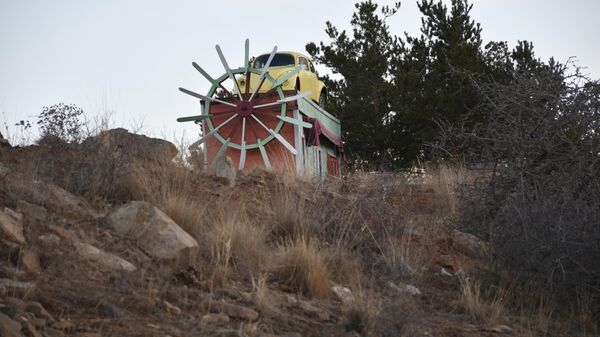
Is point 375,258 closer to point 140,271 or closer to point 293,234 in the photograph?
point 293,234

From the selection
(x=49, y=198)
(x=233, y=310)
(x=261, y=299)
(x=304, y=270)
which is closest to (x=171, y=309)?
(x=233, y=310)

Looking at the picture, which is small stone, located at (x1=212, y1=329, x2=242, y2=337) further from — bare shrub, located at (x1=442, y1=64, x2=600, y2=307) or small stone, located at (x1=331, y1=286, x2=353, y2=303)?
bare shrub, located at (x1=442, y1=64, x2=600, y2=307)

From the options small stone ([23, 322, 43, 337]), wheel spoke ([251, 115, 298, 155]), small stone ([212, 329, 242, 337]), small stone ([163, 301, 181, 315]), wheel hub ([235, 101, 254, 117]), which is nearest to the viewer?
small stone ([23, 322, 43, 337])

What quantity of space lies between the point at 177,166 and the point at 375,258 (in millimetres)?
3024

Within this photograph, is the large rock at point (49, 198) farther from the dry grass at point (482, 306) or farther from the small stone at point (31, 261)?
the dry grass at point (482, 306)

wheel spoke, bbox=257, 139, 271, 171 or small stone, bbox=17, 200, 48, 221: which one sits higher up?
wheel spoke, bbox=257, 139, 271, 171

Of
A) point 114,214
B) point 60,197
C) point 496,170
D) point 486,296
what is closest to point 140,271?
point 114,214

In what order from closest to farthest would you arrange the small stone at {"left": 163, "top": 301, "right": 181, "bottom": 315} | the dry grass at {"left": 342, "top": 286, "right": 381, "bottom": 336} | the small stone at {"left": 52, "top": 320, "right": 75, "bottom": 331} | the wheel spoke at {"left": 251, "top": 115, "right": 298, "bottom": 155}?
the small stone at {"left": 52, "top": 320, "right": 75, "bottom": 331} → the small stone at {"left": 163, "top": 301, "right": 181, "bottom": 315} → the dry grass at {"left": 342, "top": 286, "right": 381, "bottom": 336} → the wheel spoke at {"left": 251, "top": 115, "right": 298, "bottom": 155}

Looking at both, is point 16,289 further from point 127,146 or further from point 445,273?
point 127,146

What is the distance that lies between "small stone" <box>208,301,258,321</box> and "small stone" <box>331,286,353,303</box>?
1.14 metres

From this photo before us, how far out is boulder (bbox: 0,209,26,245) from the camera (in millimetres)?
5688

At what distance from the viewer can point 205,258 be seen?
22.5ft

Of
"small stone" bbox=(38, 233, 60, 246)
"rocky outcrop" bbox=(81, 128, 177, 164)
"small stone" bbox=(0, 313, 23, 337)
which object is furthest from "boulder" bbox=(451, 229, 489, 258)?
"small stone" bbox=(0, 313, 23, 337)

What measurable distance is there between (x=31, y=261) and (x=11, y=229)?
14.9 inches
